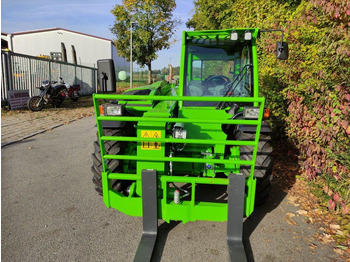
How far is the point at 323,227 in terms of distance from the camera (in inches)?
125

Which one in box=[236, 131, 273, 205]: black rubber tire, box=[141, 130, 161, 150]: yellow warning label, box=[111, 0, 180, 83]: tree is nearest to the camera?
box=[141, 130, 161, 150]: yellow warning label

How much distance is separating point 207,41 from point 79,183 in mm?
2996

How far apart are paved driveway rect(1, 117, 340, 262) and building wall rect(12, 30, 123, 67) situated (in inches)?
1370

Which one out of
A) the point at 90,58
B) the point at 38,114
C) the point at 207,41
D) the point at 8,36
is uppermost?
the point at 8,36

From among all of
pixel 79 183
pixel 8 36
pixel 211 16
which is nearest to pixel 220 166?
pixel 79 183

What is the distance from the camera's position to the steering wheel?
3915 millimetres

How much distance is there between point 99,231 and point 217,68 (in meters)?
2.73

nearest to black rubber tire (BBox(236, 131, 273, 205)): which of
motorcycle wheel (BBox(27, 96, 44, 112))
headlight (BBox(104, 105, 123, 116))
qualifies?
headlight (BBox(104, 105, 123, 116))

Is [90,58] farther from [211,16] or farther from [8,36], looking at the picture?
[211,16]

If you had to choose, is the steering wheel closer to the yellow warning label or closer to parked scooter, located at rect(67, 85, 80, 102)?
the yellow warning label

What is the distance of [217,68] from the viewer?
13.0ft

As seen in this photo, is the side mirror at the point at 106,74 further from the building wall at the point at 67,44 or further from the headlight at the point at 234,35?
the building wall at the point at 67,44

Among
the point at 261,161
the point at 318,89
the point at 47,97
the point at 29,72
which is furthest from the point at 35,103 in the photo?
the point at 318,89

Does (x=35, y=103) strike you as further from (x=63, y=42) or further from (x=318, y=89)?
(x=63, y=42)
